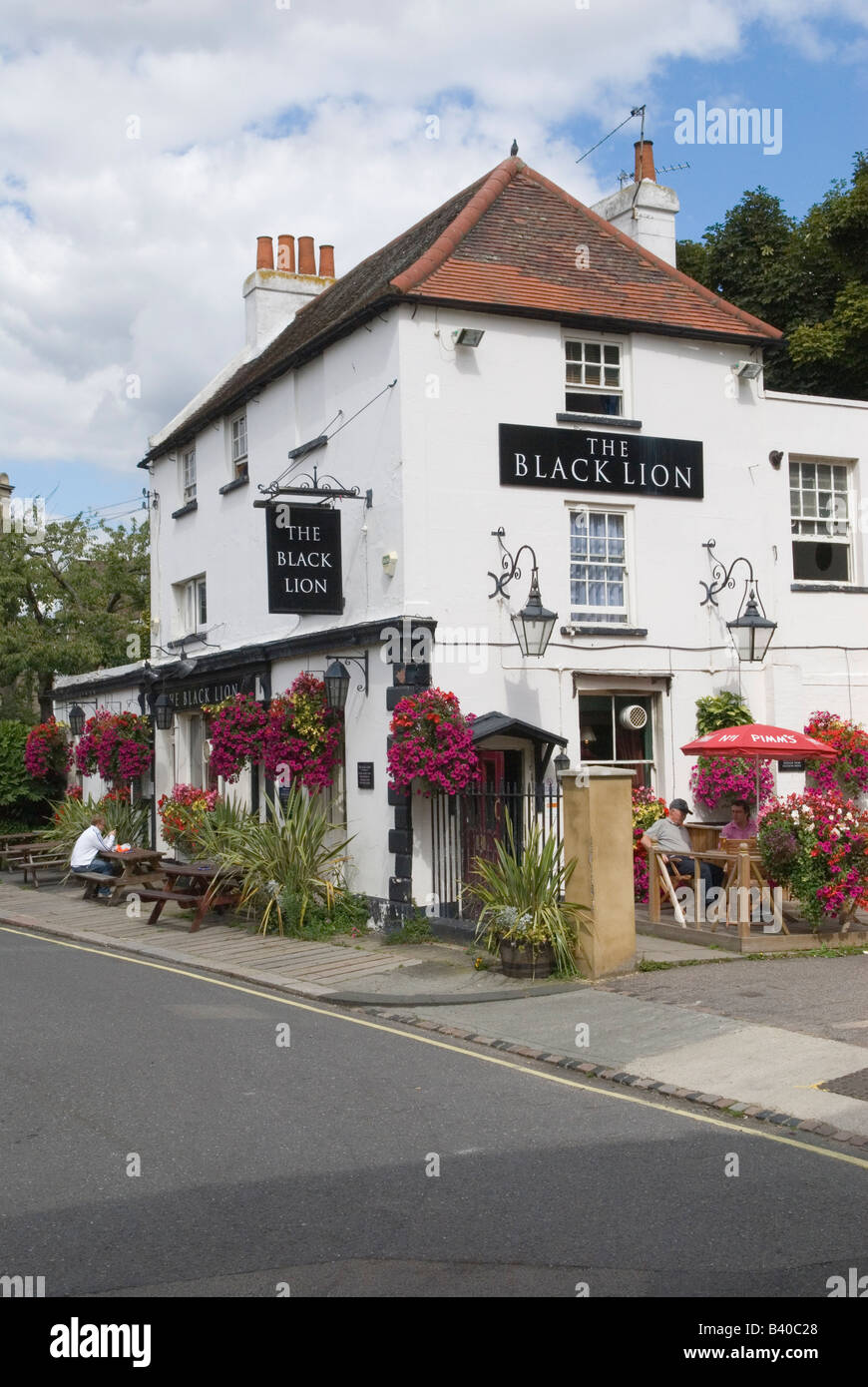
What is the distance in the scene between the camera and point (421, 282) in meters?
15.7

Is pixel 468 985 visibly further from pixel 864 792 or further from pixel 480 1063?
pixel 864 792

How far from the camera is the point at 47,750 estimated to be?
26.3 metres

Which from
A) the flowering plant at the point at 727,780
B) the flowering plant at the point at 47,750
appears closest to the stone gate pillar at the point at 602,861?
the flowering plant at the point at 727,780

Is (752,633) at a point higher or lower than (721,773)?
higher

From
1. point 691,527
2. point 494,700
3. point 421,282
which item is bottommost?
point 494,700

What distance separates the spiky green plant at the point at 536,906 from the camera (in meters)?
12.0

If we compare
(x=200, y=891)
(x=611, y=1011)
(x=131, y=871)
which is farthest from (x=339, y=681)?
(x=611, y=1011)

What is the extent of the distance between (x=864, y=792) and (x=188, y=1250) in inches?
546

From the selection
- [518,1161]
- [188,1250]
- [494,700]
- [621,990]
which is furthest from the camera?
[494,700]

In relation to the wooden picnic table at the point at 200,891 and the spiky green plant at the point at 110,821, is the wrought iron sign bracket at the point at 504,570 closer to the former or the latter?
the wooden picnic table at the point at 200,891

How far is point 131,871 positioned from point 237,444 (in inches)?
269

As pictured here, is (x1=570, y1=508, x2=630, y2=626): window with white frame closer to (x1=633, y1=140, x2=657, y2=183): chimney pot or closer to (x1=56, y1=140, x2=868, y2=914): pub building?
(x1=56, y1=140, x2=868, y2=914): pub building

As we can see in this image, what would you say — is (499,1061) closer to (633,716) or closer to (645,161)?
(633,716)
